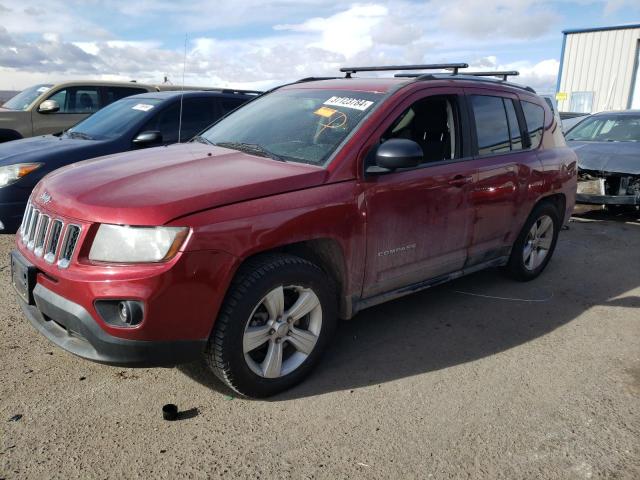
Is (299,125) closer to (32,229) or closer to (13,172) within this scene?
(32,229)

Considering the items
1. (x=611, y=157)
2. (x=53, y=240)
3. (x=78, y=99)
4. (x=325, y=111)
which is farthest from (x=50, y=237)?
(x=78, y=99)

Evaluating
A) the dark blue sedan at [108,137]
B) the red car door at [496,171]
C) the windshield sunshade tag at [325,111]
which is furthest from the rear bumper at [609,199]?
the windshield sunshade tag at [325,111]

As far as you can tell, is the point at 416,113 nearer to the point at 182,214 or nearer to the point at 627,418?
the point at 182,214

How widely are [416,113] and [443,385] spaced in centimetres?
189

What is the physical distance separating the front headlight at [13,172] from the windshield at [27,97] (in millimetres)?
4731

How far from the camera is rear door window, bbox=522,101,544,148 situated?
189 inches

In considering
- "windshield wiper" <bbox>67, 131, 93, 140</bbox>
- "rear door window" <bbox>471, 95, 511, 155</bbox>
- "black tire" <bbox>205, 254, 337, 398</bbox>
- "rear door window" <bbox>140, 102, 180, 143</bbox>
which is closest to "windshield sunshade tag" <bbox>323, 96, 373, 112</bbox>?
"rear door window" <bbox>471, 95, 511, 155</bbox>

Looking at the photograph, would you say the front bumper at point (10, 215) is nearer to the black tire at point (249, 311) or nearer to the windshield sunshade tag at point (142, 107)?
the windshield sunshade tag at point (142, 107)

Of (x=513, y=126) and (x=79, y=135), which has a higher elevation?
(x=513, y=126)

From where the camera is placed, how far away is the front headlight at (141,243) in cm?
249

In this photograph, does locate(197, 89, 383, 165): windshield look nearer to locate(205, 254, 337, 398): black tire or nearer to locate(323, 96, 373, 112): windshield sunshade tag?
locate(323, 96, 373, 112): windshield sunshade tag

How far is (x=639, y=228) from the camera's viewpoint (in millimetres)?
7645

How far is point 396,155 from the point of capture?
3.16m

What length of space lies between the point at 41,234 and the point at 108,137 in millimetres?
3373
